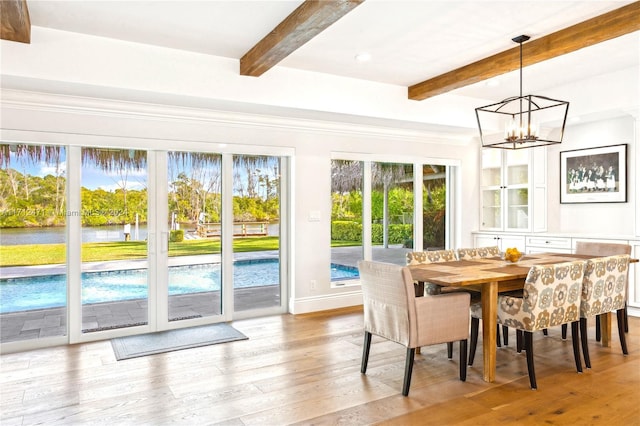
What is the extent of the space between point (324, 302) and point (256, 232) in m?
1.20

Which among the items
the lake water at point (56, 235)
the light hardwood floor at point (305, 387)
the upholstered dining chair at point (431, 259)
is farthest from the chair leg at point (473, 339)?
the lake water at point (56, 235)

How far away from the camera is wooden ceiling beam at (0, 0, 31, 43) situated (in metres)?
2.83

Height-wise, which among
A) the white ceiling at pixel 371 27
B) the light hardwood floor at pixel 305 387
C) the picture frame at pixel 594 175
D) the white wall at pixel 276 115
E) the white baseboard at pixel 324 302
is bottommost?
the light hardwood floor at pixel 305 387

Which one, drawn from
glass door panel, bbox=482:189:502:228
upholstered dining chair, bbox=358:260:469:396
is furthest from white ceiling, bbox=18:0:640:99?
glass door panel, bbox=482:189:502:228

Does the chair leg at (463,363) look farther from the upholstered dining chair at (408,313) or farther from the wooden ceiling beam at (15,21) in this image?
the wooden ceiling beam at (15,21)

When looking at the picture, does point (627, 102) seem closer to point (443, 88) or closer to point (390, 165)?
point (443, 88)

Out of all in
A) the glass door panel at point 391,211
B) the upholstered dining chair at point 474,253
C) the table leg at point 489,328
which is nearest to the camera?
the table leg at point 489,328

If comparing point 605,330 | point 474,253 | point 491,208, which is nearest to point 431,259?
point 474,253

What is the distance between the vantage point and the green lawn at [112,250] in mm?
4066

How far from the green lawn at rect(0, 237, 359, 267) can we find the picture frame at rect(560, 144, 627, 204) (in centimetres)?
398

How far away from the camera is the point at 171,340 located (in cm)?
425

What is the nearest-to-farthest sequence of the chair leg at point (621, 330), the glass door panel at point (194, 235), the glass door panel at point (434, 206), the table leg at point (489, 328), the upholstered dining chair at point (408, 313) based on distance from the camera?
the upholstered dining chair at point (408, 313) → the table leg at point (489, 328) → the chair leg at point (621, 330) → the glass door panel at point (194, 235) → the glass door panel at point (434, 206)

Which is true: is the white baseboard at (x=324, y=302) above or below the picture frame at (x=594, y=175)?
below

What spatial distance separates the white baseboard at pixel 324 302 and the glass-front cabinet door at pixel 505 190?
7.84 ft
